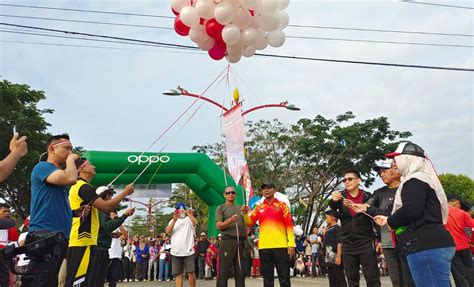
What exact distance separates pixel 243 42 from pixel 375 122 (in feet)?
99.0

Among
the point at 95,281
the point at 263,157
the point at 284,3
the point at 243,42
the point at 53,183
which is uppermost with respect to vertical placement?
the point at 263,157

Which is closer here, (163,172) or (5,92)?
(163,172)

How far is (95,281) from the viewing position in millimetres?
6465

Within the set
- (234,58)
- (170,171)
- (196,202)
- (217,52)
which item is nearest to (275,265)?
(234,58)

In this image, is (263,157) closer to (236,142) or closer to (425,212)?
(236,142)

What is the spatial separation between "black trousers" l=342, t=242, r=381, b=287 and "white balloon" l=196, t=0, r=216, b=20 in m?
4.03

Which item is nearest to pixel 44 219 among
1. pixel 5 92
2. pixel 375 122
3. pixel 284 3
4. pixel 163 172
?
pixel 284 3

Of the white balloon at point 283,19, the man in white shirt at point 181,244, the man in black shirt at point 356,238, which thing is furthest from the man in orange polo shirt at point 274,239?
the white balloon at point 283,19

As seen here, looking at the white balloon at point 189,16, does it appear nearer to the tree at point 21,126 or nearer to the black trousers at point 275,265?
the black trousers at point 275,265

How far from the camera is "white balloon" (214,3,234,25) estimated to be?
7.49 meters

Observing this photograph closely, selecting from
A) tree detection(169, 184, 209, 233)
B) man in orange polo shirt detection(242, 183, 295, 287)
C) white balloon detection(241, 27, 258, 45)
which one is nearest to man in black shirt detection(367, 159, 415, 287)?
man in orange polo shirt detection(242, 183, 295, 287)

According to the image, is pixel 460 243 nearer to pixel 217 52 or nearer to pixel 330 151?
pixel 217 52

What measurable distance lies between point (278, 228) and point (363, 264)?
164 cm

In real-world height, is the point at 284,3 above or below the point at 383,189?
above
